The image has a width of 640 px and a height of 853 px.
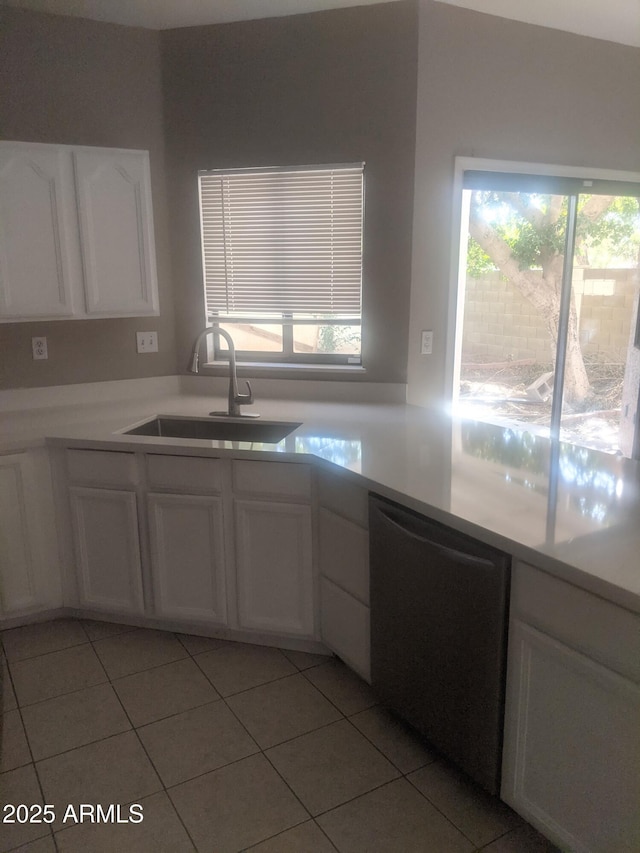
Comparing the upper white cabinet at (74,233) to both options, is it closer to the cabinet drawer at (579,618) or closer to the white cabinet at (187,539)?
the white cabinet at (187,539)

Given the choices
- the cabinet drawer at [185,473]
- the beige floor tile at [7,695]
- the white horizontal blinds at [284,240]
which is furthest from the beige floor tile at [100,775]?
the white horizontal blinds at [284,240]

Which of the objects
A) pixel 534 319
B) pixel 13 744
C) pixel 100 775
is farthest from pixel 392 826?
pixel 534 319

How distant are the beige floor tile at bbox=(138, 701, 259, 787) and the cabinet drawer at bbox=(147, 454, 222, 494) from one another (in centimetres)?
77

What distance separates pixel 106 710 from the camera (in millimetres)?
2182

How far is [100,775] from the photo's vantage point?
75.0 inches

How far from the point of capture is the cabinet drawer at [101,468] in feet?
8.09

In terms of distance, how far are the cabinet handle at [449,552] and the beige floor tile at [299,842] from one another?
2.68 feet

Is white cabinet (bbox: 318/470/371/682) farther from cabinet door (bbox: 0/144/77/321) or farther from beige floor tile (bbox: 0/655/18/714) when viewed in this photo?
cabinet door (bbox: 0/144/77/321)

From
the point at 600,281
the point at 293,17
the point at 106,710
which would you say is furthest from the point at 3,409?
the point at 600,281

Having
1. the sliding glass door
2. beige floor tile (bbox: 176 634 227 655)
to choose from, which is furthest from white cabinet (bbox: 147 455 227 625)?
the sliding glass door

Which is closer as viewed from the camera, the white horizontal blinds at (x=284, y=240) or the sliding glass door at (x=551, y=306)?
the white horizontal blinds at (x=284, y=240)

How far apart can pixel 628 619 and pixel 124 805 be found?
145 centimetres

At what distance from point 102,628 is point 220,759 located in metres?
0.97

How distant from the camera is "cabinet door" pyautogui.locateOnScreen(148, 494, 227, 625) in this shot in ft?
8.02
